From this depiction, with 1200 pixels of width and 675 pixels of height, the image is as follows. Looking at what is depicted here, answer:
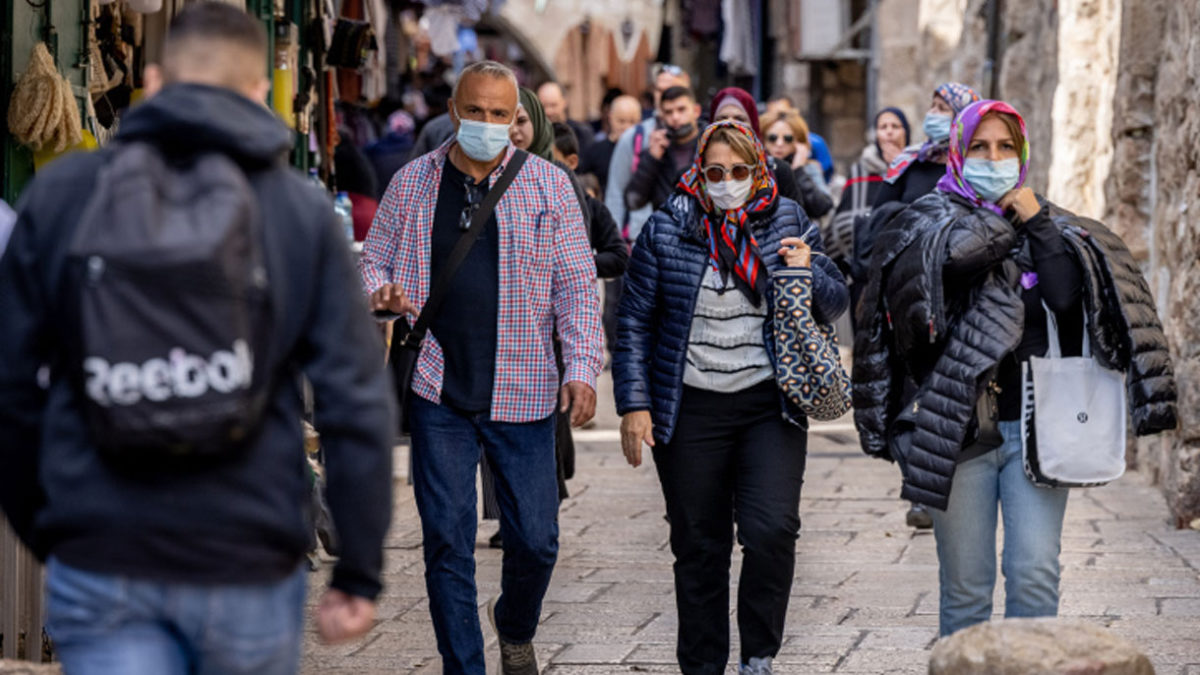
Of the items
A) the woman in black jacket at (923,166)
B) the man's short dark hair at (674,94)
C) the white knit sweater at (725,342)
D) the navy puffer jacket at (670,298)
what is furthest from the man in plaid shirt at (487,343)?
the man's short dark hair at (674,94)

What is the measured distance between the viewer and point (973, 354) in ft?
16.4

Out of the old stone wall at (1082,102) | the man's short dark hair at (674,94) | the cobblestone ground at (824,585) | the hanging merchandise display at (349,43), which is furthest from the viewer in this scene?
the old stone wall at (1082,102)

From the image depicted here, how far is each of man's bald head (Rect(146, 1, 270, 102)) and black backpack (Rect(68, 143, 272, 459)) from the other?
0.61ft

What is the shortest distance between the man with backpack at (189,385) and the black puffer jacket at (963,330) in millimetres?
2270

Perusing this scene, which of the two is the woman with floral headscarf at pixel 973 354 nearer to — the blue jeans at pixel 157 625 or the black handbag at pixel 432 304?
the black handbag at pixel 432 304

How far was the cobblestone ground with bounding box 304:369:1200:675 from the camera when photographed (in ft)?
20.4

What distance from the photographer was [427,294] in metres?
5.43

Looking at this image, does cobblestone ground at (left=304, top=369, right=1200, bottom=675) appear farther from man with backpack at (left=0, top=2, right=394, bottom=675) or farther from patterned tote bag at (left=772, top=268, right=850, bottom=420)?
man with backpack at (left=0, top=2, right=394, bottom=675)

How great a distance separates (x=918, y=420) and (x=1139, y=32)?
217 inches

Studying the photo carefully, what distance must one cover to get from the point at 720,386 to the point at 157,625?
2842mm

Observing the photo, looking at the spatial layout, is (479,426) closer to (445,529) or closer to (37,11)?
(445,529)

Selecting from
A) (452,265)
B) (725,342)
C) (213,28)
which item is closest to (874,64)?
(725,342)

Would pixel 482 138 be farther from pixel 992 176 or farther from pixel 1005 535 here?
pixel 1005 535

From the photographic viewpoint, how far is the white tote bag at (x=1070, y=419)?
4984 mm
